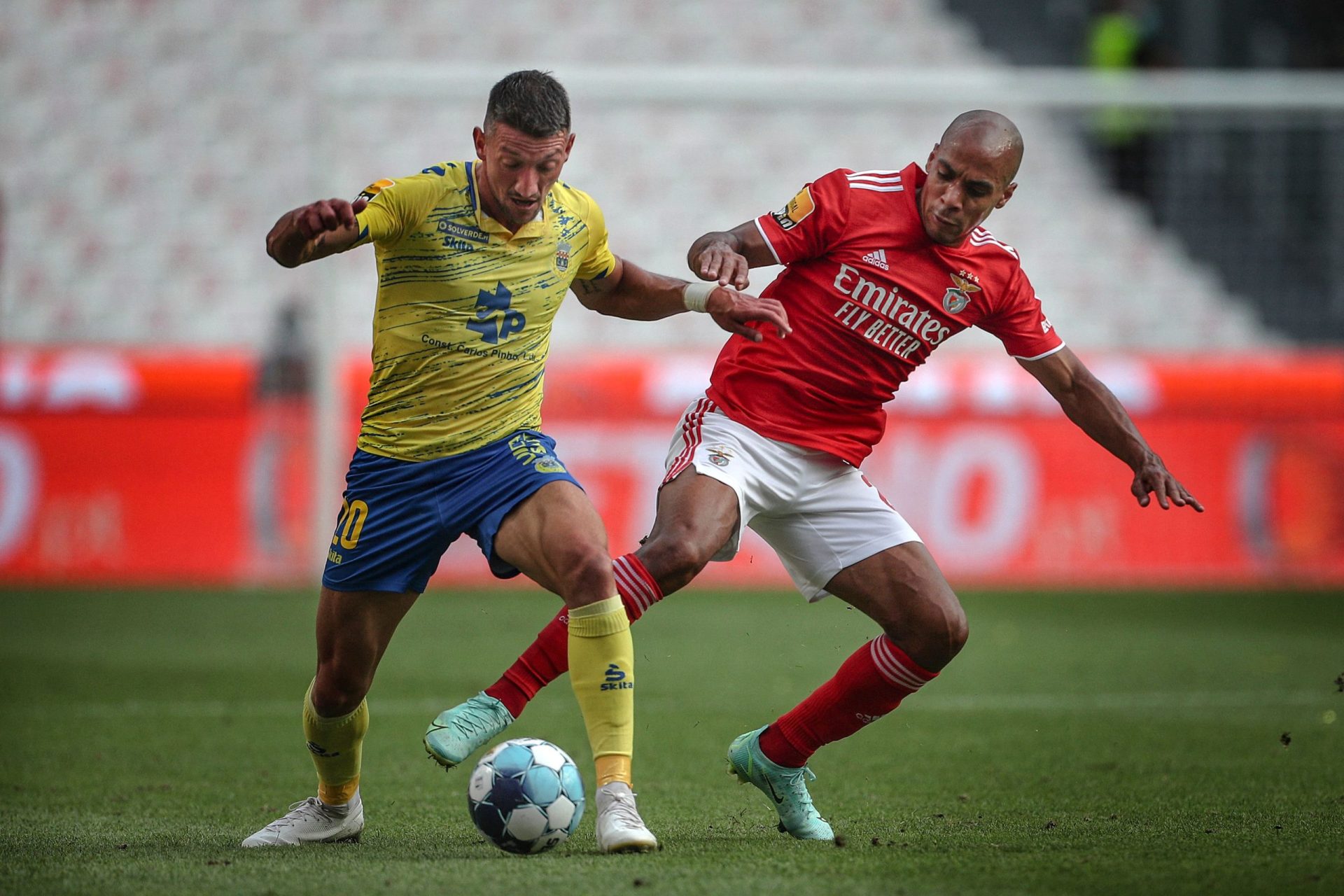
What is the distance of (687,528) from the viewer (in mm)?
4648

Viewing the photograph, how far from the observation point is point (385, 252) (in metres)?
4.52

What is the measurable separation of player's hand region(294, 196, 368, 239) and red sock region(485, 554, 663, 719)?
4.13 ft

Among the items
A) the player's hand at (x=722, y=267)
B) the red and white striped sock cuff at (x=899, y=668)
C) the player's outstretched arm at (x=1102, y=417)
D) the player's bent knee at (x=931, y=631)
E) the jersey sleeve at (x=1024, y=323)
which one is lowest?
the red and white striped sock cuff at (x=899, y=668)

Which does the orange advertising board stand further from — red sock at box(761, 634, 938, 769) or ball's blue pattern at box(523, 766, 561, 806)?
ball's blue pattern at box(523, 766, 561, 806)

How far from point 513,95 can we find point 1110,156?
10463mm

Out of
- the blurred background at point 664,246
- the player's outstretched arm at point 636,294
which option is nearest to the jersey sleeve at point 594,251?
the player's outstretched arm at point 636,294

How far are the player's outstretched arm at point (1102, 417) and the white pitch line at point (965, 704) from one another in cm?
269

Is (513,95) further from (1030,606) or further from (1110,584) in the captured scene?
(1110,584)

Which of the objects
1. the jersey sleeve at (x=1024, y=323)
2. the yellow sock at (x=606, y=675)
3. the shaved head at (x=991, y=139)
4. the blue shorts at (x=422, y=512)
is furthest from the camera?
the jersey sleeve at (x=1024, y=323)

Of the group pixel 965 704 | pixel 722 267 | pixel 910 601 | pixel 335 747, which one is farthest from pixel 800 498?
pixel 965 704

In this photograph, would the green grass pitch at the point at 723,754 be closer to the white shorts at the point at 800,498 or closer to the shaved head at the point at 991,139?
the white shorts at the point at 800,498

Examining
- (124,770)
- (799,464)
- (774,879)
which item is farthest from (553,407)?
(774,879)

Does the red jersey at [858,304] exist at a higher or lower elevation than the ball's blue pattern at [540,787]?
higher

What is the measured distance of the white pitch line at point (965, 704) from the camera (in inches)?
286
